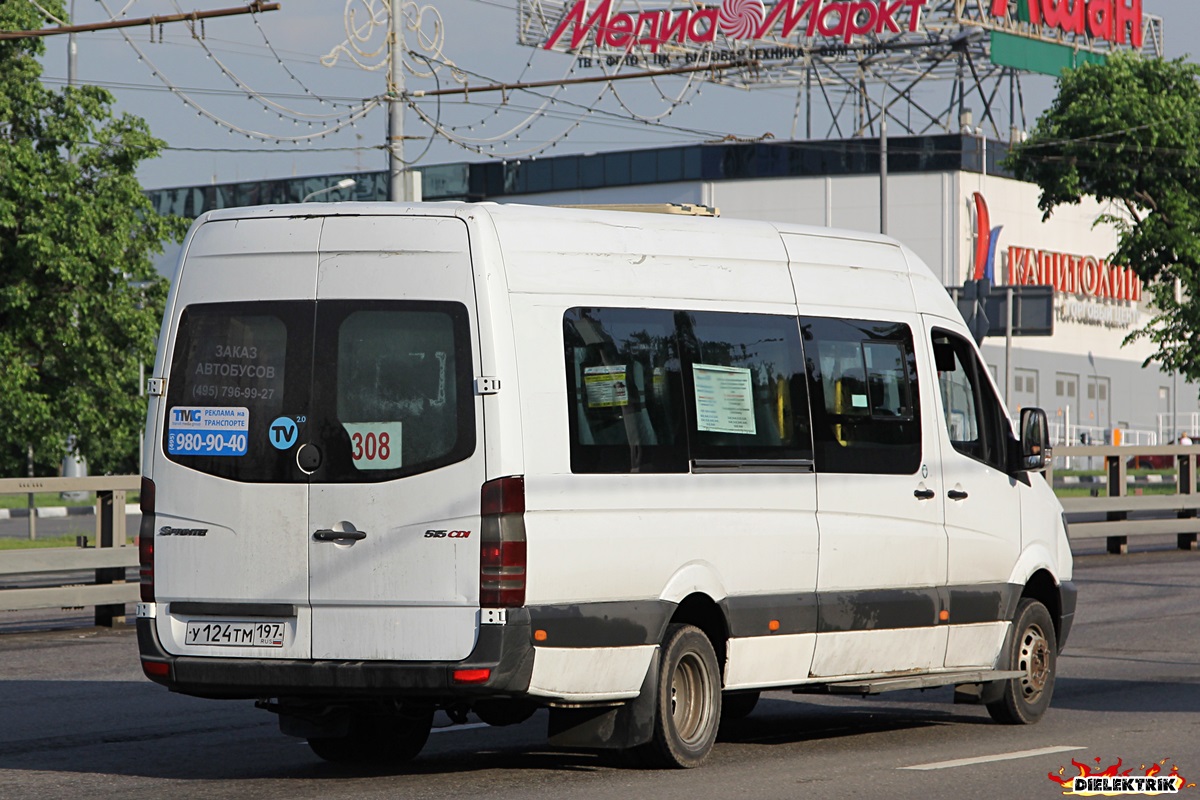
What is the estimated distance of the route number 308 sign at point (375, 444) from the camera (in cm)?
812

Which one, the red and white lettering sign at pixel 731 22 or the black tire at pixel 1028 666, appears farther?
the red and white lettering sign at pixel 731 22

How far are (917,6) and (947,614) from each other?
174 feet

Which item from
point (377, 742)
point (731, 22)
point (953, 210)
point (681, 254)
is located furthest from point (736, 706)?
point (953, 210)

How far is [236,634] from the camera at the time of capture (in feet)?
27.1

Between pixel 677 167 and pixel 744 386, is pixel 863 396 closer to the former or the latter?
A: pixel 744 386

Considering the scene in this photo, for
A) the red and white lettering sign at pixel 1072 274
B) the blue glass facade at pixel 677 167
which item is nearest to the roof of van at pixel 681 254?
the blue glass facade at pixel 677 167

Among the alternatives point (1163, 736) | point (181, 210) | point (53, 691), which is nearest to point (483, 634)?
point (1163, 736)

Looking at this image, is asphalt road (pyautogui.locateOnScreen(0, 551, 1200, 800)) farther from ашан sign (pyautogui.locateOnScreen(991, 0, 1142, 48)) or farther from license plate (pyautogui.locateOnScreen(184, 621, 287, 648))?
ашан sign (pyautogui.locateOnScreen(991, 0, 1142, 48))

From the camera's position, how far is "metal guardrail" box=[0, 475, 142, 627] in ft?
50.6

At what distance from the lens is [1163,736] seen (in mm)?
9711

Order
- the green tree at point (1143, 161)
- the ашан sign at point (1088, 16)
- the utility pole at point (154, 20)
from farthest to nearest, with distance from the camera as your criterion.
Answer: the ашан sign at point (1088, 16)
the green tree at point (1143, 161)
the utility pole at point (154, 20)

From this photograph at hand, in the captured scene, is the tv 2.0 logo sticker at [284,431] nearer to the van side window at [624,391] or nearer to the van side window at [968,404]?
the van side window at [624,391]

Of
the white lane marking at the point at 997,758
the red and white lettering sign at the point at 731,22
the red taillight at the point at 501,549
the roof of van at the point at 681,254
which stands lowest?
the white lane marking at the point at 997,758

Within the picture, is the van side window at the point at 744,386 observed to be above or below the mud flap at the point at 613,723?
above
